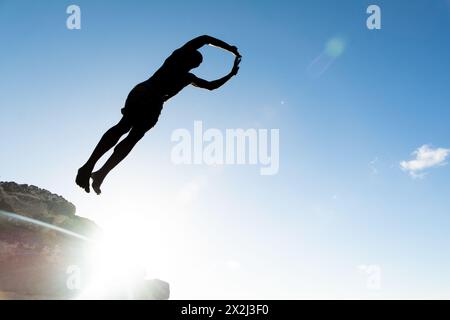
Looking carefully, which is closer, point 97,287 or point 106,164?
point 106,164

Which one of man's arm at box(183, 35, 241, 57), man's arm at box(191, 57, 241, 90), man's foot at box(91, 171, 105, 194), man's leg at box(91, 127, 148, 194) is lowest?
man's foot at box(91, 171, 105, 194)

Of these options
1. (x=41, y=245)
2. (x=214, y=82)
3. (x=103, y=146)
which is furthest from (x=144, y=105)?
(x=41, y=245)

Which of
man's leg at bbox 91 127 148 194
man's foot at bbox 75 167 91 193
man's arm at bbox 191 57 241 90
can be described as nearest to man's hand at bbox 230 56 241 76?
man's arm at bbox 191 57 241 90

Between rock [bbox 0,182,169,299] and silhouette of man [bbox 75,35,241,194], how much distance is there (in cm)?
8135

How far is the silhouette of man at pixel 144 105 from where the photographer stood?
5.60 metres

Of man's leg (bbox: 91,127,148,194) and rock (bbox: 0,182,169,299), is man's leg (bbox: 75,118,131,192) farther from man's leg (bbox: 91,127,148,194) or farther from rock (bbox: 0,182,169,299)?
rock (bbox: 0,182,169,299)

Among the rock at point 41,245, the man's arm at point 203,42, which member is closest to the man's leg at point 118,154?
the man's arm at point 203,42

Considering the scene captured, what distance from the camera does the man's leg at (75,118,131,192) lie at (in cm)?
558

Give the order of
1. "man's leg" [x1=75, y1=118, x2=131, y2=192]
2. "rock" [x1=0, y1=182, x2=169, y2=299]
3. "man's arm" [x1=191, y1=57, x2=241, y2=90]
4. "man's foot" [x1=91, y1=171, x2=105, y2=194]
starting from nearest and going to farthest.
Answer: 1. "man's leg" [x1=75, y1=118, x2=131, y2=192]
2. "man's foot" [x1=91, y1=171, x2=105, y2=194]
3. "man's arm" [x1=191, y1=57, x2=241, y2=90]
4. "rock" [x1=0, y1=182, x2=169, y2=299]

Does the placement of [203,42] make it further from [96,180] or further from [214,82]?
[96,180]
